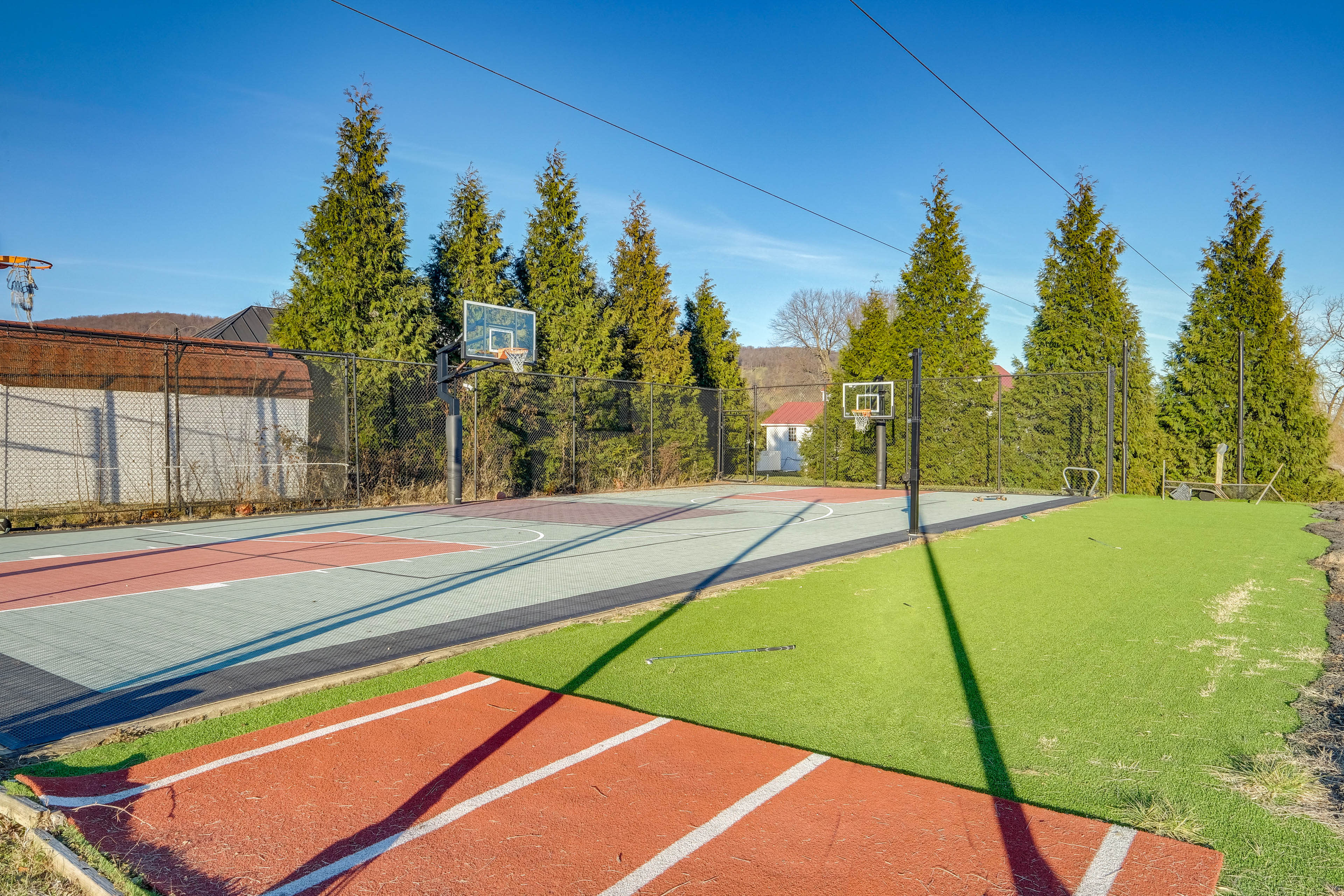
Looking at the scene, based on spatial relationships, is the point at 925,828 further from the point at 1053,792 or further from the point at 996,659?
the point at 996,659

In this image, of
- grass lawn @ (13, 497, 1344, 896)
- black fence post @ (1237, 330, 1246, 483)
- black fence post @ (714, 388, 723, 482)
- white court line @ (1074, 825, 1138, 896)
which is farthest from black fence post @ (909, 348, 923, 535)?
black fence post @ (714, 388, 723, 482)

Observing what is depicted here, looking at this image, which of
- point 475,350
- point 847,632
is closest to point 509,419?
point 475,350

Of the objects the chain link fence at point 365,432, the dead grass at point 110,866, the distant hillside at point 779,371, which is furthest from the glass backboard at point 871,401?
the distant hillside at point 779,371

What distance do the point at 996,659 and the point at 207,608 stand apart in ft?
18.3

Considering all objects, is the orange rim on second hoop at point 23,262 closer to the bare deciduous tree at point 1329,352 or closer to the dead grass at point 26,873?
the dead grass at point 26,873

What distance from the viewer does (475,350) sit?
15883 millimetres

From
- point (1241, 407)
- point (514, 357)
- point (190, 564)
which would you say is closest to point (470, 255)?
point (514, 357)

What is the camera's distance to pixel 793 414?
2009 inches

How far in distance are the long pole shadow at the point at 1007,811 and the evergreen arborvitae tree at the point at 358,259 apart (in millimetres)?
14441

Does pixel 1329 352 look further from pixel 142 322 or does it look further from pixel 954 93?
pixel 142 322

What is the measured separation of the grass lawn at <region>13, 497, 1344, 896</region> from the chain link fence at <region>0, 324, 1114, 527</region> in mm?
10326

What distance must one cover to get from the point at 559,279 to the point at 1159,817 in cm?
1848

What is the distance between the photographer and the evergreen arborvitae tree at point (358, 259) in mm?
15906

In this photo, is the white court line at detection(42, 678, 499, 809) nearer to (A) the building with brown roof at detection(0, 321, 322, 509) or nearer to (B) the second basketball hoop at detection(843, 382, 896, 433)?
(A) the building with brown roof at detection(0, 321, 322, 509)
